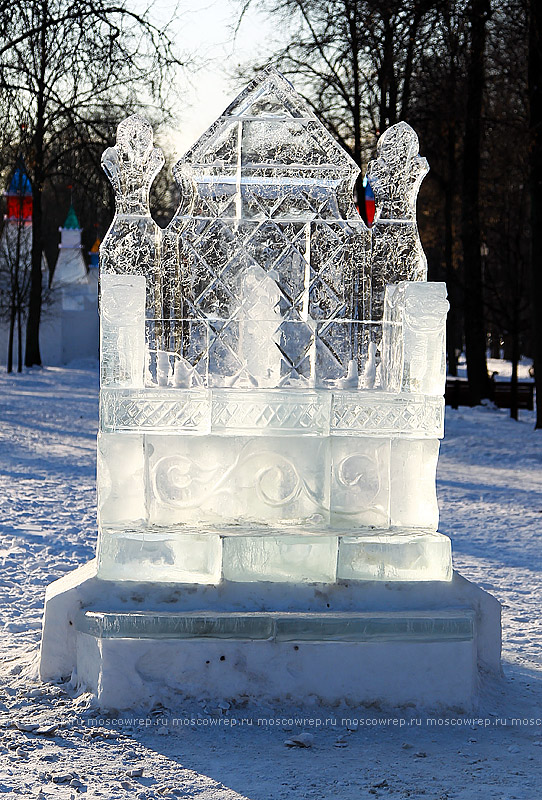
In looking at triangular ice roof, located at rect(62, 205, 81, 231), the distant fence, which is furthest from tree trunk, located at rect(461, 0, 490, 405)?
triangular ice roof, located at rect(62, 205, 81, 231)

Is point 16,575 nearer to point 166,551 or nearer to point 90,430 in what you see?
point 166,551

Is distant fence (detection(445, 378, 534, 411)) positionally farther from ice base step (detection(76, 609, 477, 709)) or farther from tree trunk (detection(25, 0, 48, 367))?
ice base step (detection(76, 609, 477, 709))

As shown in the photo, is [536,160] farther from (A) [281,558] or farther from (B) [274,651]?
(B) [274,651]

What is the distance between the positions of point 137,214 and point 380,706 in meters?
2.39

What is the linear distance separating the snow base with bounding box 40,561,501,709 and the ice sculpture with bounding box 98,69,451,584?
0.62 ft

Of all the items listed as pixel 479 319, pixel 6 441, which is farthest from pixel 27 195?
pixel 6 441

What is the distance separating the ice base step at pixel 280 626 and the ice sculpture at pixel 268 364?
233 millimetres

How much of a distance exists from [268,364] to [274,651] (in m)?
1.30

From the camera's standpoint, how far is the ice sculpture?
4.15 m

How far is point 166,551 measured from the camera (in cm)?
412

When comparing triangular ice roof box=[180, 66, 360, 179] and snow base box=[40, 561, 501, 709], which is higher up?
triangular ice roof box=[180, 66, 360, 179]

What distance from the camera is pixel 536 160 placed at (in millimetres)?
13820

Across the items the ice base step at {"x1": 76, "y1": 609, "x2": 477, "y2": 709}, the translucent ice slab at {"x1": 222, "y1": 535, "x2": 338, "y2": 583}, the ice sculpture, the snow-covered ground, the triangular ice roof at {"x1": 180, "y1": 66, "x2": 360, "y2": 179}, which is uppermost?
the triangular ice roof at {"x1": 180, "y1": 66, "x2": 360, "y2": 179}

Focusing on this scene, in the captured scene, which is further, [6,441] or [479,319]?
[479,319]
